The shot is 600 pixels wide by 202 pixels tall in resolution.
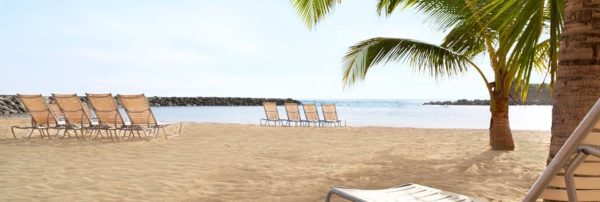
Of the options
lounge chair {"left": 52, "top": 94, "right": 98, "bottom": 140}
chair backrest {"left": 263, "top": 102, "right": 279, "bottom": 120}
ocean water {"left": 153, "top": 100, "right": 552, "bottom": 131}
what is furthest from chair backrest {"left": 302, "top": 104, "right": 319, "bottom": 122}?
lounge chair {"left": 52, "top": 94, "right": 98, "bottom": 140}

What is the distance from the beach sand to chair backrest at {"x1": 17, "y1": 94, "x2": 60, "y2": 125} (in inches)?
17.3

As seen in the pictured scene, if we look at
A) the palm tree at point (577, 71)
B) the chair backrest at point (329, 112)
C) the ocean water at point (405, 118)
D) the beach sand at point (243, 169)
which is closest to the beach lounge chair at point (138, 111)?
the beach sand at point (243, 169)

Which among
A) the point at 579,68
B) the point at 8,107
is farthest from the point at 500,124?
the point at 8,107

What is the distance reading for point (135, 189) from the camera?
4469mm

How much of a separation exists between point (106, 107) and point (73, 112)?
0.78m

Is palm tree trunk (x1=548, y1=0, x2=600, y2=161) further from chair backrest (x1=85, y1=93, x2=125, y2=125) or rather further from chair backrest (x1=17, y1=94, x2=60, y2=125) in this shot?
chair backrest (x1=17, y1=94, x2=60, y2=125)

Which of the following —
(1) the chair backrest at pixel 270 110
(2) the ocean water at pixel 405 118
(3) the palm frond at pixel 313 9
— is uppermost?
(3) the palm frond at pixel 313 9

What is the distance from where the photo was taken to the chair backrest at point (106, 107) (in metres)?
8.63

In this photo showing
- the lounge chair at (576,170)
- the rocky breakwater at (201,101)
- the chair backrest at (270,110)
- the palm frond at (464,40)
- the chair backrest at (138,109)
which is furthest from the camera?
the rocky breakwater at (201,101)

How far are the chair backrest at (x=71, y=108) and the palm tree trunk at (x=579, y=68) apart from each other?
7.97 m

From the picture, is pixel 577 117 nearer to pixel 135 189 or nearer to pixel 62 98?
pixel 135 189

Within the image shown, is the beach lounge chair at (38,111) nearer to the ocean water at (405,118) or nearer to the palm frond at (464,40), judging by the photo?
the palm frond at (464,40)

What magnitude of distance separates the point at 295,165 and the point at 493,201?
2.62m

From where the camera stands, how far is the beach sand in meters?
4.39
